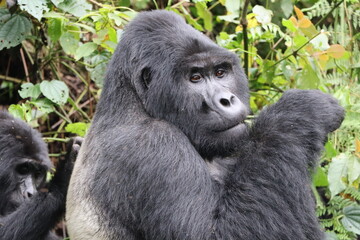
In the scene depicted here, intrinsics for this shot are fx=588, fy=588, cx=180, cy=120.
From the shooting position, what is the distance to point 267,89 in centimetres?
439

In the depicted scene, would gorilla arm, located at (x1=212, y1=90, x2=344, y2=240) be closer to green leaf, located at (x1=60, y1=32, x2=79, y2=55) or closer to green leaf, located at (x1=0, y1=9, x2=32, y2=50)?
green leaf, located at (x1=60, y1=32, x2=79, y2=55)

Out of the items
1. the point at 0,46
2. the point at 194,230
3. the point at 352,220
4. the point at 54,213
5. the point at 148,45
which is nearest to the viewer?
the point at 194,230

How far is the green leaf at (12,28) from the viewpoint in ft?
14.1

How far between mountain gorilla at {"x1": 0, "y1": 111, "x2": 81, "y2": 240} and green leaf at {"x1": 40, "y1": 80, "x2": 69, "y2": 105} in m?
0.37

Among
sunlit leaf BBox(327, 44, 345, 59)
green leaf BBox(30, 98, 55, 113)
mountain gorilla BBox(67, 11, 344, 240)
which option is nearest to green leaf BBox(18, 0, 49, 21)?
green leaf BBox(30, 98, 55, 113)

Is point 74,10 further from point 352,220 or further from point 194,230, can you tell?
point 352,220

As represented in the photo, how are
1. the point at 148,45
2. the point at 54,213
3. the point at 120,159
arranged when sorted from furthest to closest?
the point at 54,213
the point at 148,45
the point at 120,159

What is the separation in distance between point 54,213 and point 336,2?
2.52 m

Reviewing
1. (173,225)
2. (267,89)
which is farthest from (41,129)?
(173,225)

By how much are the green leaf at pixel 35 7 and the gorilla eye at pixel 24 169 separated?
3.62 feet

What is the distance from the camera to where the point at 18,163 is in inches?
168

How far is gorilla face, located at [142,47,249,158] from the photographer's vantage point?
287 centimetres

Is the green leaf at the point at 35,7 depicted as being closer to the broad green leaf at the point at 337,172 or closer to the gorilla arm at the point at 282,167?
the gorilla arm at the point at 282,167

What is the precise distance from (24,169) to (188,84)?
1869 millimetres
